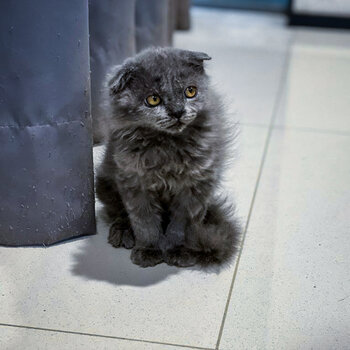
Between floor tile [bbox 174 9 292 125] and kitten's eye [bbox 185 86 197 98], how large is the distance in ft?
3.14

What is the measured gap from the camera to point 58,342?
5.03ft

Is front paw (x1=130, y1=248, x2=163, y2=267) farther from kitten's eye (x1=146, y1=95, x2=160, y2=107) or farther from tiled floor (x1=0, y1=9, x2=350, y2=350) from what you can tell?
kitten's eye (x1=146, y1=95, x2=160, y2=107)

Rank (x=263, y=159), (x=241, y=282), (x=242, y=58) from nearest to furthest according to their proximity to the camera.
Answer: (x=241, y=282) → (x=263, y=159) → (x=242, y=58)

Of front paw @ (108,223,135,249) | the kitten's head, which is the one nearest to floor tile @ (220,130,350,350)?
front paw @ (108,223,135,249)

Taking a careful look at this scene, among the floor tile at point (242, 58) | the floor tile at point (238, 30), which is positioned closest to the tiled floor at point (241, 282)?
the floor tile at point (242, 58)

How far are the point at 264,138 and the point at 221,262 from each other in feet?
3.42

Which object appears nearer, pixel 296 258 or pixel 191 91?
pixel 191 91

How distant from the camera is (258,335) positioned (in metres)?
1.57

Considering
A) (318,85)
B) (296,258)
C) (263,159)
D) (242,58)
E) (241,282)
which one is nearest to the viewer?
(241,282)

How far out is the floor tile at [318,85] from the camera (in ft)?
9.66

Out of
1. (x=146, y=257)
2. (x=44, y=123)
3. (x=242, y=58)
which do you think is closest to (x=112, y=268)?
(x=146, y=257)

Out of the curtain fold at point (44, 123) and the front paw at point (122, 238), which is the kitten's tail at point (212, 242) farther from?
the curtain fold at point (44, 123)

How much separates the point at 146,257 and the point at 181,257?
0.10 m

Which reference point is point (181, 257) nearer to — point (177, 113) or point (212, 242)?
point (212, 242)
